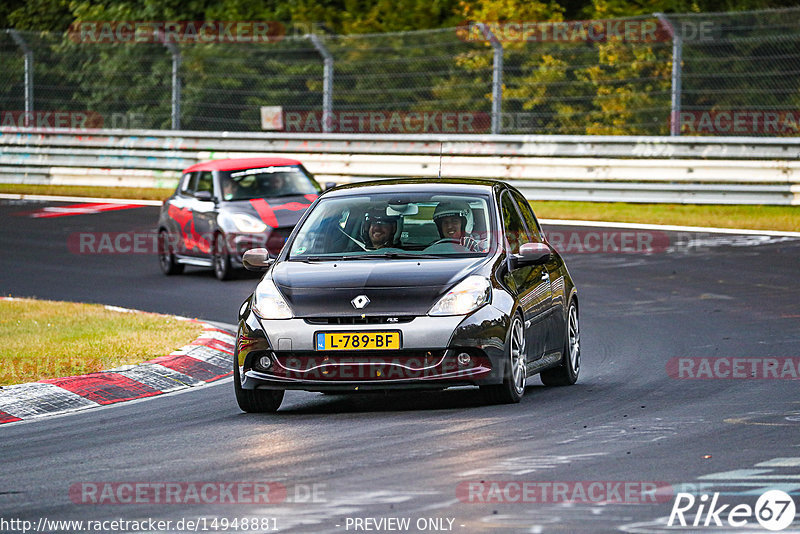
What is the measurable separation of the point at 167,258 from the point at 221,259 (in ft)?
4.23

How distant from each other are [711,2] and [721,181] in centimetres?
989

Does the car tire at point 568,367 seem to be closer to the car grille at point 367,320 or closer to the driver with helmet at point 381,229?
the driver with helmet at point 381,229

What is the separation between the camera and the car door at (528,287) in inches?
388

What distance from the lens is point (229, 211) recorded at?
18.8 metres

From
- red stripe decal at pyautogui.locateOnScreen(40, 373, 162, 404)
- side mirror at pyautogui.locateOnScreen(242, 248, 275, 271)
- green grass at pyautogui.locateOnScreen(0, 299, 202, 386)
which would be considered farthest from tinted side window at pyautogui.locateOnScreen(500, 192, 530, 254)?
green grass at pyautogui.locateOnScreen(0, 299, 202, 386)

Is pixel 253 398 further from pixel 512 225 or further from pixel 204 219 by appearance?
pixel 204 219

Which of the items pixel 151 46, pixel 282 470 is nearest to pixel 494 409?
pixel 282 470

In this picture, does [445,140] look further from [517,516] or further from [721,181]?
[517,516]

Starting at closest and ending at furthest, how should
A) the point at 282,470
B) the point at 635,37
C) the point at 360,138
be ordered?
the point at 282,470, the point at 635,37, the point at 360,138

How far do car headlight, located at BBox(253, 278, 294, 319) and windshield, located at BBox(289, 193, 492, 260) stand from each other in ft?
1.75

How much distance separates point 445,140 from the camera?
2570 cm

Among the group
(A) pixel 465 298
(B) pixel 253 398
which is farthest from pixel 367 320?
(B) pixel 253 398

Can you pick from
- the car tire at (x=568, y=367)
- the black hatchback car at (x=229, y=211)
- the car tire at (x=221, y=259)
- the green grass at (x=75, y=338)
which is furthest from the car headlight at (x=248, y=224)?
the car tire at (x=568, y=367)

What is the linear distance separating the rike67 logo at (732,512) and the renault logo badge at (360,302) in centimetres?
296
